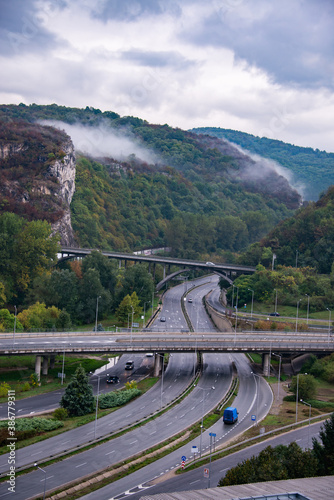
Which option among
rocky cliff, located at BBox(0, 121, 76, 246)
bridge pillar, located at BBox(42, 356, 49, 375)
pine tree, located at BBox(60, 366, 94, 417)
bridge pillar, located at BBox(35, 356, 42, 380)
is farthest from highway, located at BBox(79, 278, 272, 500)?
rocky cliff, located at BBox(0, 121, 76, 246)

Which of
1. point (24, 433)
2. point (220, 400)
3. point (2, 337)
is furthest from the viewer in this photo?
point (2, 337)

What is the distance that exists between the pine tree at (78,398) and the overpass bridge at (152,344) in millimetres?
11419

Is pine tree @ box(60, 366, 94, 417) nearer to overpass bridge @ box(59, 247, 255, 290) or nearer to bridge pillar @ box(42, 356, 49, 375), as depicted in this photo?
bridge pillar @ box(42, 356, 49, 375)

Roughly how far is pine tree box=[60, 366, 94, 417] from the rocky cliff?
320 feet

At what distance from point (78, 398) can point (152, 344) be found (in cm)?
1956

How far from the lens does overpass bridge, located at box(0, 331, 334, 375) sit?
7300 cm

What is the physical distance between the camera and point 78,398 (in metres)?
60.4

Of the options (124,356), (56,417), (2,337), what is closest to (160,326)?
(124,356)

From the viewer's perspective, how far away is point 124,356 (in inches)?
3524

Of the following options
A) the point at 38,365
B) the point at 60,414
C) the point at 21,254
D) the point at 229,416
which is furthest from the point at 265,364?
the point at 21,254

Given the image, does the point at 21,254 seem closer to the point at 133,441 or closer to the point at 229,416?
the point at 229,416

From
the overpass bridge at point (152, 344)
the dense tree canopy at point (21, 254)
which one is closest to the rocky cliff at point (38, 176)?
the dense tree canopy at point (21, 254)

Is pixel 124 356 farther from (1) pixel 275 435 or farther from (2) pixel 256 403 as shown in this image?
(1) pixel 275 435

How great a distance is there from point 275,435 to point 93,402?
18607mm
